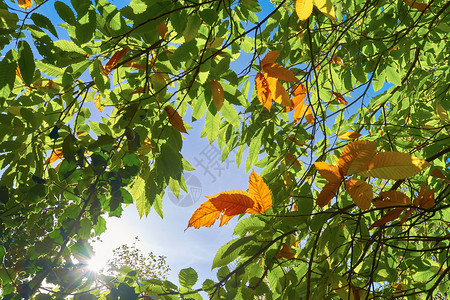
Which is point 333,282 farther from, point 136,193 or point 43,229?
point 43,229

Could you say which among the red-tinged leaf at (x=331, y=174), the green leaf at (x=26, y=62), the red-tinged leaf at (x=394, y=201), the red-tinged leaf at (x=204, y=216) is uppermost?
the green leaf at (x=26, y=62)

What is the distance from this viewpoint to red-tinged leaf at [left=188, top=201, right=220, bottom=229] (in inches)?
36.5

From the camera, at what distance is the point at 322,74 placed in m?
2.29

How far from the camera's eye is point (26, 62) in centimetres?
101

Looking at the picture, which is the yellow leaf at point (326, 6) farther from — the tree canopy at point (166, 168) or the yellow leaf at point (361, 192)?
the yellow leaf at point (361, 192)

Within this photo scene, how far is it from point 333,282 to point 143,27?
3.07ft

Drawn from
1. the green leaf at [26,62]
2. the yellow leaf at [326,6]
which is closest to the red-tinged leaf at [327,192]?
the yellow leaf at [326,6]

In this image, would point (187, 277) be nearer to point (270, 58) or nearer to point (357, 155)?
point (357, 155)

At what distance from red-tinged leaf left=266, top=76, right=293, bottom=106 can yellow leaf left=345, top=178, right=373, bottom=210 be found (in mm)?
388

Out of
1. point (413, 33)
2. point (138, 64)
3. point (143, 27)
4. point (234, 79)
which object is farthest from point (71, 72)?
point (413, 33)

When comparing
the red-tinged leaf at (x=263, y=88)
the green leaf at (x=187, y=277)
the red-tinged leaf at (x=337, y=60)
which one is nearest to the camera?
the green leaf at (x=187, y=277)

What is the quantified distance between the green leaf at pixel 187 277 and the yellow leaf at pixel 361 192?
53 centimetres

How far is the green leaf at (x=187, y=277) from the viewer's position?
101 centimetres

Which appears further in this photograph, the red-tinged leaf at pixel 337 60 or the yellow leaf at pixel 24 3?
the red-tinged leaf at pixel 337 60
